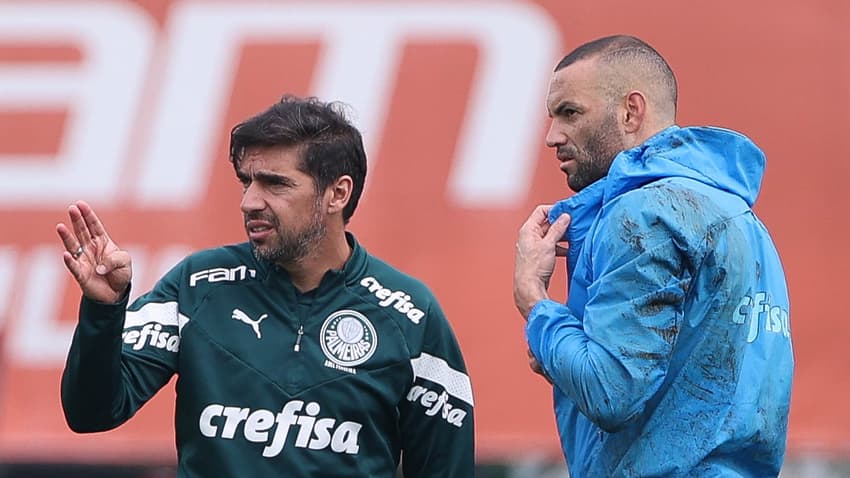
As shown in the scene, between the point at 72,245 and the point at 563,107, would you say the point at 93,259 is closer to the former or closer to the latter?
the point at 72,245

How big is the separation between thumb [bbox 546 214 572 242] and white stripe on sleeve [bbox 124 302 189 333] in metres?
0.86

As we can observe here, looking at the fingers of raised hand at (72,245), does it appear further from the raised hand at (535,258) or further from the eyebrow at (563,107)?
the eyebrow at (563,107)

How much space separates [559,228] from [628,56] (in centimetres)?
40

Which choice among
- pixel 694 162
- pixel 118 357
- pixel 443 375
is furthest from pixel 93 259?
pixel 694 162

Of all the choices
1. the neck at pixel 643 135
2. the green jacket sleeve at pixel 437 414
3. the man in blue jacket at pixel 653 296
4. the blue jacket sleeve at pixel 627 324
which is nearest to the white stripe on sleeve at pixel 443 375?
the green jacket sleeve at pixel 437 414

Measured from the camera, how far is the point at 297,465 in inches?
114

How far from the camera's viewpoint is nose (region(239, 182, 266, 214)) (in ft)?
9.86

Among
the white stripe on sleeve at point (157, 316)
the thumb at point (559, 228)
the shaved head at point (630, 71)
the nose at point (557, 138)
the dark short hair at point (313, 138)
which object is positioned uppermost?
Answer: the shaved head at point (630, 71)

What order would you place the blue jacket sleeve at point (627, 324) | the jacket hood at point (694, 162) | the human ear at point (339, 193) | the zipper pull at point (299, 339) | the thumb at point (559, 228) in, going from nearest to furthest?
the blue jacket sleeve at point (627, 324) < the jacket hood at point (694, 162) < the thumb at point (559, 228) < the zipper pull at point (299, 339) < the human ear at point (339, 193)

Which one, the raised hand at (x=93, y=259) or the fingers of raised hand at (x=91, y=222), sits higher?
the fingers of raised hand at (x=91, y=222)

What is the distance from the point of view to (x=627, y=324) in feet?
8.02

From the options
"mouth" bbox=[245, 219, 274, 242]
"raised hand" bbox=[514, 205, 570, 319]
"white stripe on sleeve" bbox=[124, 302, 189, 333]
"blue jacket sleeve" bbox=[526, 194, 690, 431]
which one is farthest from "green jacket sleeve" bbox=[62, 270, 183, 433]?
"blue jacket sleeve" bbox=[526, 194, 690, 431]

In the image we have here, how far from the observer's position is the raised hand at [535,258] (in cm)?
264

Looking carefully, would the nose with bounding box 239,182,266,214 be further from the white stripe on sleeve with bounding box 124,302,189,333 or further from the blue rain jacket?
the blue rain jacket
